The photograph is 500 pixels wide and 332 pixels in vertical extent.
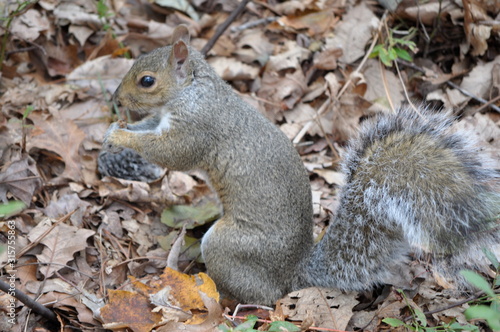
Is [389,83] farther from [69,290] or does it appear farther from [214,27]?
[69,290]

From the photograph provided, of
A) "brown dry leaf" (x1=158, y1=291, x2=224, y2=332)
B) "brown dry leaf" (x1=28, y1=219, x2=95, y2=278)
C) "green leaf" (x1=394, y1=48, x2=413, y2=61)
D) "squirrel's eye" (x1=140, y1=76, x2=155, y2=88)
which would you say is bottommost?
"brown dry leaf" (x1=28, y1=219, x2=95, y2=278)

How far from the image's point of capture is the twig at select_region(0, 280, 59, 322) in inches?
90.6

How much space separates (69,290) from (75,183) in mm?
976

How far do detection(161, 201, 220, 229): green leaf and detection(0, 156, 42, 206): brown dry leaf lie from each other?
88cm

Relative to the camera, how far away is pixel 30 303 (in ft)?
8.18

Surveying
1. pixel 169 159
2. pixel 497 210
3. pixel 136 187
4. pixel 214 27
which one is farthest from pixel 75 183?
pixel 497 210

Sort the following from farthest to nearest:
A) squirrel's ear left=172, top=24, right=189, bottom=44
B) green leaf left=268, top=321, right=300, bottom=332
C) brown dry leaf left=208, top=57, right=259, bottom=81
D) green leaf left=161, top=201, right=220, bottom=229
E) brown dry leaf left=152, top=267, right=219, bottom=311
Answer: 1. brown dry leaf left=208, top=57, right=259, bottom=81
2. green leaf left=161, top=201, right=220, bottom=229
3. squirrel's ear left=172, top=24, right=189, bottom=44
4. brown dry leaf left=152, top=267, right=219, bottom=311
5. green leaf left=268, top=321, right=300, bottom=332

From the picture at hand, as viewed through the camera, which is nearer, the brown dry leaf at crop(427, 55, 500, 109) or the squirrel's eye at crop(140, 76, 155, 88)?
the squirrel's eye at crop(140, 76, 155, 88)

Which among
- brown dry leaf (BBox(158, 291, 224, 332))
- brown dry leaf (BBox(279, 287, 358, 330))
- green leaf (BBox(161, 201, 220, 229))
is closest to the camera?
brown dry leaf (BBox(158, 291, 224, 332))

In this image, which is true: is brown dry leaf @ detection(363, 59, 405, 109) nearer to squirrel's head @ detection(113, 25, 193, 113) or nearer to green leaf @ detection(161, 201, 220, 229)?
green leaf @ detection(161, 201, 220, 229)

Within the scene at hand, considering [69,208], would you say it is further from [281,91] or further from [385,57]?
[385,57]

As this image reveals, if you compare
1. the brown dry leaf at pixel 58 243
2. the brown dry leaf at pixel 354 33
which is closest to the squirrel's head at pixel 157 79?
the brown dry leaf at pixel 58 243

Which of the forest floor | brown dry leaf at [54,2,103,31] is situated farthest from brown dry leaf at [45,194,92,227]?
brown dry leaf at [54,2,103,31]

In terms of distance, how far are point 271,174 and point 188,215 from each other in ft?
2.95
